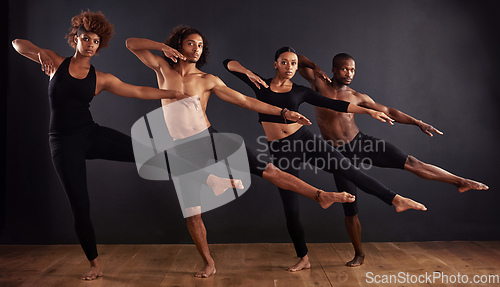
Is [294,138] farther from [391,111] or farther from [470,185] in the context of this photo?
[470,185]

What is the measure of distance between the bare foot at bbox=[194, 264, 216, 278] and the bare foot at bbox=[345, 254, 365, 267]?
4.04 ft

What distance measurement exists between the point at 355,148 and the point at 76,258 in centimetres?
284

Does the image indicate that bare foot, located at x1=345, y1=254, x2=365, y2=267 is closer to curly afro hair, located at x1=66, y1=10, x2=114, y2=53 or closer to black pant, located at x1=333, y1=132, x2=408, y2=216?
black pant, located at x1=333, y1=132, x2=408, y2=216

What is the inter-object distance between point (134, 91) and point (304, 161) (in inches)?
61.6

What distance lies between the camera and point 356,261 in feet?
15.2

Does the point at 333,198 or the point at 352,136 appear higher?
the point at 352,136

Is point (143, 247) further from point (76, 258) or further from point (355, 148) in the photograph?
point (355, 148)

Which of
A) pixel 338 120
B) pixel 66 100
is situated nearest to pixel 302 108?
pixel 338 120

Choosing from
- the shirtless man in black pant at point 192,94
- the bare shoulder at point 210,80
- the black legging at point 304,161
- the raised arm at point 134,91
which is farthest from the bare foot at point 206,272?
the bare shoulder at point 210,80

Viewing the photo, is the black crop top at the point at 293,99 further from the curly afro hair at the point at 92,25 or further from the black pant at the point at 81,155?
the curly afro hair at the point at 92,25

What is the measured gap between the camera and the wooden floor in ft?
13.6

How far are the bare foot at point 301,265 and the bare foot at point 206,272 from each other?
0.67m

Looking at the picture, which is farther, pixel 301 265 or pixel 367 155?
pixel 367 155

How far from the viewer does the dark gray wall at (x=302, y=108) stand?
17.6 feet
